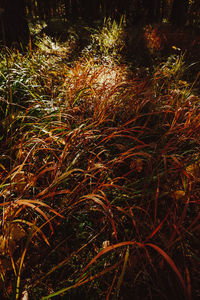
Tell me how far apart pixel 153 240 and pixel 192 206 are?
406 millimetres

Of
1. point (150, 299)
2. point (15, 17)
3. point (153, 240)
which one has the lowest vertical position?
point (150, 299)

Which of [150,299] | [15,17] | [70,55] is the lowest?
[150,299]

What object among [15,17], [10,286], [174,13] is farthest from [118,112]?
[174,13]

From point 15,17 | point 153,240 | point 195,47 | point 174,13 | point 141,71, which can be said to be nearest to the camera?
point 153,240

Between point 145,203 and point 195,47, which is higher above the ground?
point 195,47

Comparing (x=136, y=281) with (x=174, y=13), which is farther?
(x=174, y=13)

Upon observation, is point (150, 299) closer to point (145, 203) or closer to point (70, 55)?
point (145, 203)

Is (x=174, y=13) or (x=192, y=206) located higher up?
(x=174, y=13)

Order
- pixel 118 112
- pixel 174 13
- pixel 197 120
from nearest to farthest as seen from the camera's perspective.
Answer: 1. pixel 197 120
2. pixel 118 112
3. pixel 174 13

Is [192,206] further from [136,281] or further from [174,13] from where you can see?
[174,13]

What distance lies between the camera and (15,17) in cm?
308

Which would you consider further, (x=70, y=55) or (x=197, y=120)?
(x=70, y=55)

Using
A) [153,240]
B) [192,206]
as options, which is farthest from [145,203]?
[192,206]

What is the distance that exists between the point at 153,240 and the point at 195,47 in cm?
391
